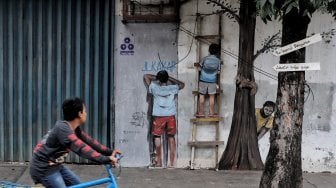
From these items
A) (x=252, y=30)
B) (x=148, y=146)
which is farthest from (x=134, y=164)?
(x=252, y=30)

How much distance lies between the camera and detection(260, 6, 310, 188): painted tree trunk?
5.68m

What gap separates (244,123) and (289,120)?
245 centimetres

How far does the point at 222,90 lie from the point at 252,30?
110 centimetres

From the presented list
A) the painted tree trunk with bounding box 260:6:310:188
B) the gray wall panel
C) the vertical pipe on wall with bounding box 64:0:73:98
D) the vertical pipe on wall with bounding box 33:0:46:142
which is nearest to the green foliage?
the painted tree trunk with bounding box 260:6:310:188

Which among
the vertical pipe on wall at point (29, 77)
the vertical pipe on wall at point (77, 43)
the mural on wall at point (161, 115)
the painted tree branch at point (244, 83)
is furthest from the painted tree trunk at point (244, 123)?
the vertical pipe on wall at point (29, 77)

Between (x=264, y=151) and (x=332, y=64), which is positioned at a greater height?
(x=332, y=64)

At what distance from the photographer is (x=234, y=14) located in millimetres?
7969

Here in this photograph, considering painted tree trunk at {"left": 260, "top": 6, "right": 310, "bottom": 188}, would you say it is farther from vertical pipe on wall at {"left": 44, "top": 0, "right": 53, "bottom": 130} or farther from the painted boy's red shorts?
vertical pipe on wall at {"left": 44, "top": 0, "right": 53, "bottom": 130}

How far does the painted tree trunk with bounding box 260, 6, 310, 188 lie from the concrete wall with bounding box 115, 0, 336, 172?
2.47 m

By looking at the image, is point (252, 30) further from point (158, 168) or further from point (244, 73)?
point (158, 168)

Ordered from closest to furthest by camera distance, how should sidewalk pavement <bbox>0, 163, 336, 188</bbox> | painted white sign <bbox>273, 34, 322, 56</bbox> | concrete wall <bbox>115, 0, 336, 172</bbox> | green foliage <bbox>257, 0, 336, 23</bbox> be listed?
1. green foliage <bbox>257, 0, 336, 23</bbox>
2. painted white sign <bbox>273, 34, 322, 56</bbox>
3. sidewalk pavement <bbox>0, 163, 336, 188</bbox>
4. concrete wall <bbox>115, 0, 336, 172</bbox>

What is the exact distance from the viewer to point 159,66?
8.25m

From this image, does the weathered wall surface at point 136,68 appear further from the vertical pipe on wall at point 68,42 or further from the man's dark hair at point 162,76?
the vertical pipe on wall at point 68,42

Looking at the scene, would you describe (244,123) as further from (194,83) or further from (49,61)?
(49,61)
